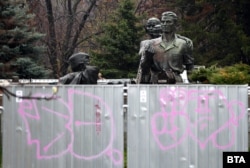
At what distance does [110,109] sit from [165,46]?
3.68 m

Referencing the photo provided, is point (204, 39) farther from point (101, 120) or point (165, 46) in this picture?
point (101, 120)

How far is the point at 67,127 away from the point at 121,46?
16168 mm

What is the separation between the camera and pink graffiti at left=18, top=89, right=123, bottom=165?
862 cm

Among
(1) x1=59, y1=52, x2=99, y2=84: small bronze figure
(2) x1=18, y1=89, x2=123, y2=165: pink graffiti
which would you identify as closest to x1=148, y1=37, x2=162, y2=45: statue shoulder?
(1) x1=59, y1=52, x2=99, y2=84: small bronze figure

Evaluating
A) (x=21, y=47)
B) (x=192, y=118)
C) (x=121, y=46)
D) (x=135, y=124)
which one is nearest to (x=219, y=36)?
(x=121, y=46)

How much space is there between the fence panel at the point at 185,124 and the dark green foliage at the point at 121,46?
1546cm

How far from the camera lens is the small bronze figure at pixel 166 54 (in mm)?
11922

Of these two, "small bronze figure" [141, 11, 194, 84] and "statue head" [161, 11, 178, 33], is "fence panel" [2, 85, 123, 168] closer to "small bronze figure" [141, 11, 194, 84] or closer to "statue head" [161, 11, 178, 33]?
"small bronze figure" [141, 11, 194, 84]

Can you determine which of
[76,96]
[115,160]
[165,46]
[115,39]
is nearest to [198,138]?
[115,160]

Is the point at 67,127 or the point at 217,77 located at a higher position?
the point at 217,77

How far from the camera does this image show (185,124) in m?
8.60

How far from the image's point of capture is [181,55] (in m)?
12.1

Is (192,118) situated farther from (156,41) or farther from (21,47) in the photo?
(21,47)

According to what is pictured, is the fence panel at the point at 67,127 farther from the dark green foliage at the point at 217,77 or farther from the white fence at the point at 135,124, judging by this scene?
the dark green foliage at the point at 217,77
